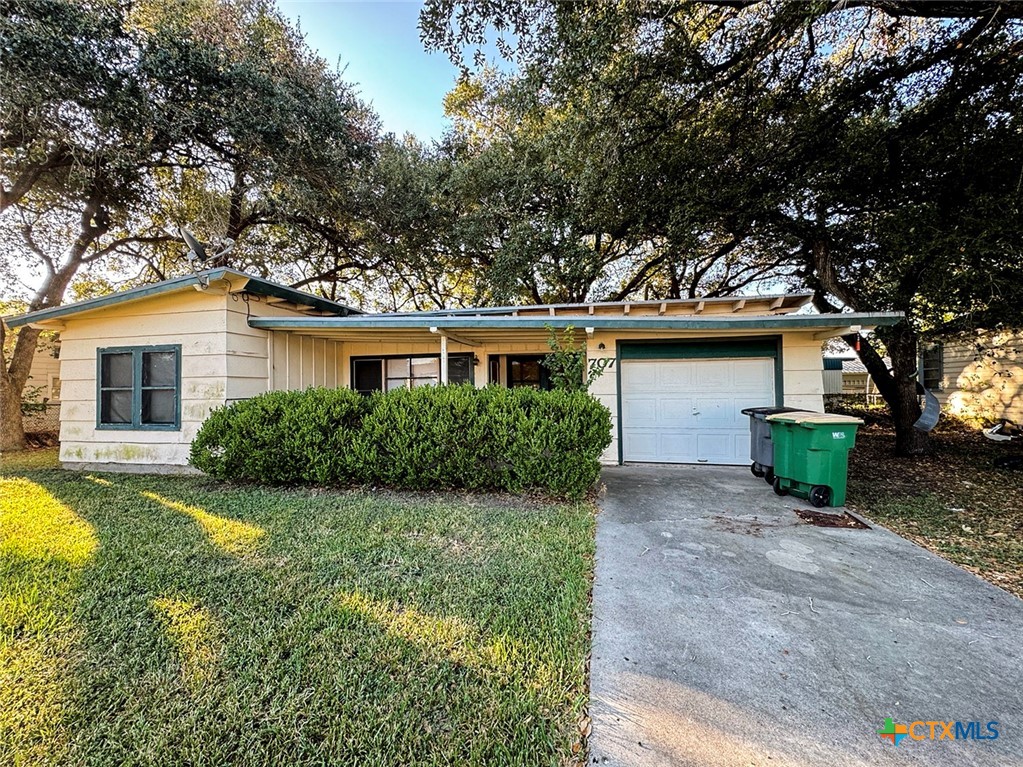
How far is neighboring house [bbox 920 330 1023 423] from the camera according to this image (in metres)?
10.1

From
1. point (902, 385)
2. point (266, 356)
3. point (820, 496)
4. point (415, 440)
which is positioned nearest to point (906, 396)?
point (902, 385)

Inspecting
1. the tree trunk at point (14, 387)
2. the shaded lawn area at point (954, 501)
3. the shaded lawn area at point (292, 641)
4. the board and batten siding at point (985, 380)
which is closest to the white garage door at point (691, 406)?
the shaded lawn area at point (954, 501)

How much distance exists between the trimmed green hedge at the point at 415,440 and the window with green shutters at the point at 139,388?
1.48 meters

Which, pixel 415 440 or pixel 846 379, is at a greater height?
pixel 846 379

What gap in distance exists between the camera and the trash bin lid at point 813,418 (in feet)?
15.1

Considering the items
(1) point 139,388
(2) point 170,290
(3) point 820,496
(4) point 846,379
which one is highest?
(2) point 170,290

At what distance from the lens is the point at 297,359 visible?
7449mm

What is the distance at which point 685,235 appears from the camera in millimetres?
9094

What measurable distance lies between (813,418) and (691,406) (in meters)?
2.30

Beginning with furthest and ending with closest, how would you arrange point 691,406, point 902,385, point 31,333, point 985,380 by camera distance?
point 985,380 < point 31,333 < point 902,385 < point 691,406

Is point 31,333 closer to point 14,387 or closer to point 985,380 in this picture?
point 14,387

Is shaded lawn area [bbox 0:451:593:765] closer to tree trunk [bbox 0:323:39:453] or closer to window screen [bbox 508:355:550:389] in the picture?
window screen [bbox 508:355:550:389]

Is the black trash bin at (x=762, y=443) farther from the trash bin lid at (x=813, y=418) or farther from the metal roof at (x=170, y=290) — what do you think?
the metal roof at (x=170, y=290)

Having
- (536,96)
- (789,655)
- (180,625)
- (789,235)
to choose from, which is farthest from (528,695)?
(789,235)
